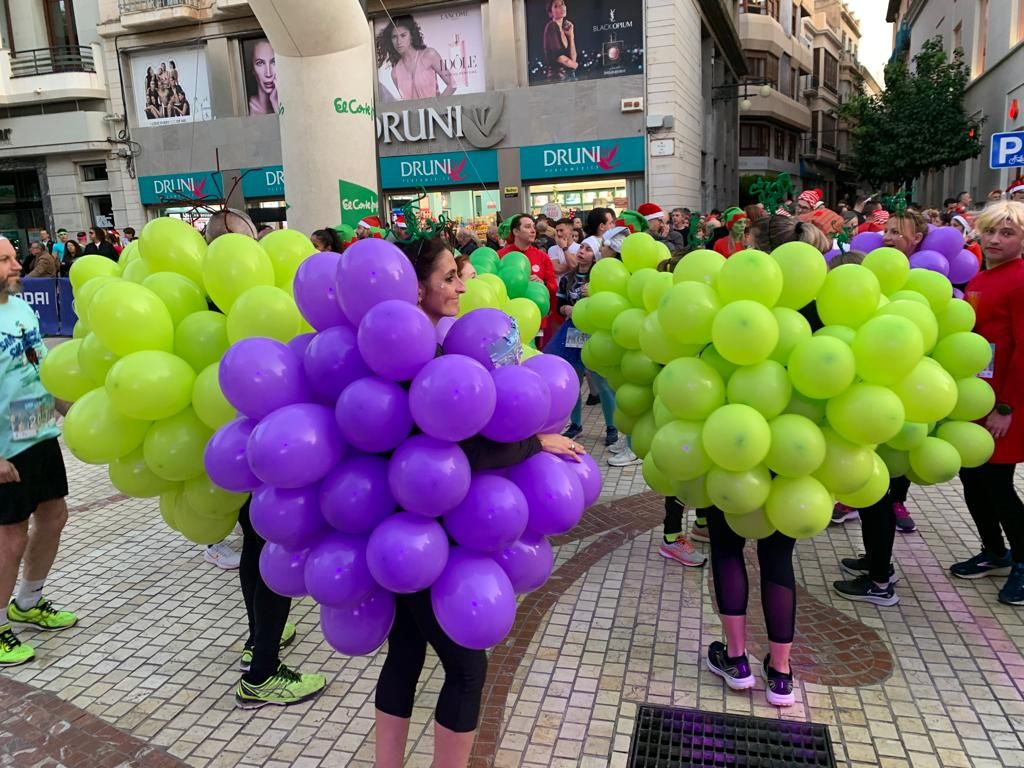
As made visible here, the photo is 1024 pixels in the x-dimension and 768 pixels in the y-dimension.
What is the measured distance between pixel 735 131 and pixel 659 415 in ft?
91.7

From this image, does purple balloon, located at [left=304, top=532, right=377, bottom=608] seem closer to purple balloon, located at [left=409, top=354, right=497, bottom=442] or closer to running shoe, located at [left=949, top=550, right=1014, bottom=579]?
purple balloon, located at [left=409, top=354, right=497, bottom=442]

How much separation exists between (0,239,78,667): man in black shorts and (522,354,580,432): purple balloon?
250cm

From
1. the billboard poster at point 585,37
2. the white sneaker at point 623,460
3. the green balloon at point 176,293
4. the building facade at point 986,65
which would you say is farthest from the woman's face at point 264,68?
the green balloon at point 176,293

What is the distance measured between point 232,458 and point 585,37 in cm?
1654

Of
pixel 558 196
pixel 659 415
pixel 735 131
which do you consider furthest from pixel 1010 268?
pixel 735 131

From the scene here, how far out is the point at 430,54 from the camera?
1741 centimetres

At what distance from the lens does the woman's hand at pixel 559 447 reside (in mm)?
2254

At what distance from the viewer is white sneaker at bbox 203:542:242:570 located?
14.5 feet

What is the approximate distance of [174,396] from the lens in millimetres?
2479

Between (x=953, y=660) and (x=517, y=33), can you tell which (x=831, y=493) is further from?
(x=517, y=33)

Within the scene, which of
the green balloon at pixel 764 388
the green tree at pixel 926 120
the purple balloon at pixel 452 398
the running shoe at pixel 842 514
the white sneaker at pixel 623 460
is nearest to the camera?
the purple balloon at pixel 452 398

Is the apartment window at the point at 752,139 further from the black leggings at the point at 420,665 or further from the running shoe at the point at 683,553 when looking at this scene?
the black leggings at the point at 420,665

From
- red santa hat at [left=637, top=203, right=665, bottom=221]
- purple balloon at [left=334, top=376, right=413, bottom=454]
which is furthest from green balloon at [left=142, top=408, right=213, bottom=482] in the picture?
red santa hat at [left=637, top=203, right=665, bottom=221]

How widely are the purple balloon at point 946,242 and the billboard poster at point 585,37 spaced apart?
540 inches
